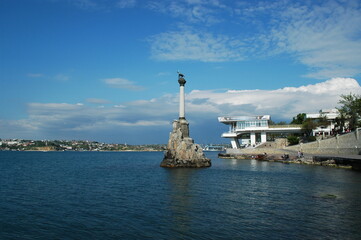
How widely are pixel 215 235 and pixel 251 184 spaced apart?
18.7 meters

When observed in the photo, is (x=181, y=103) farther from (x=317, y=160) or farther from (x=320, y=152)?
(x=320, y=152)

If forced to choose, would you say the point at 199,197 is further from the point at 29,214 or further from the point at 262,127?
A: the point at 262,127

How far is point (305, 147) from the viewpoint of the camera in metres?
73.4

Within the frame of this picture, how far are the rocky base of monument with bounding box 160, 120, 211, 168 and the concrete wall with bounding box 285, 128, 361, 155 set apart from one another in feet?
75.9

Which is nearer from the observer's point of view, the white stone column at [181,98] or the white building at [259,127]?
the white stone column at [181,98]

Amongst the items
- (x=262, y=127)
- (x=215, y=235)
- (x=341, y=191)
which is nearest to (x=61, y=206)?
(x=215, y=235)

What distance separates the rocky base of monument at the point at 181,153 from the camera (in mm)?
56000

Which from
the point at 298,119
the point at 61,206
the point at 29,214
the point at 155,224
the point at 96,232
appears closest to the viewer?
the point at 96,232

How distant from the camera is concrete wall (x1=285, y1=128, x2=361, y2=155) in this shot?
49.8m

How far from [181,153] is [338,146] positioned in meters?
28.0

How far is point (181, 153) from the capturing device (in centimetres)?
5609

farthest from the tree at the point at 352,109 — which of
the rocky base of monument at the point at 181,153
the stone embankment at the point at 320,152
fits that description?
the rocky base of monument at the point at 181,153

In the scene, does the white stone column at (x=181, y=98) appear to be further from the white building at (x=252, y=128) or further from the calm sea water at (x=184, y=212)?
the white building at (x=252, y=128)

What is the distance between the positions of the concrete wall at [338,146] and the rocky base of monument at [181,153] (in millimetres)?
23149
